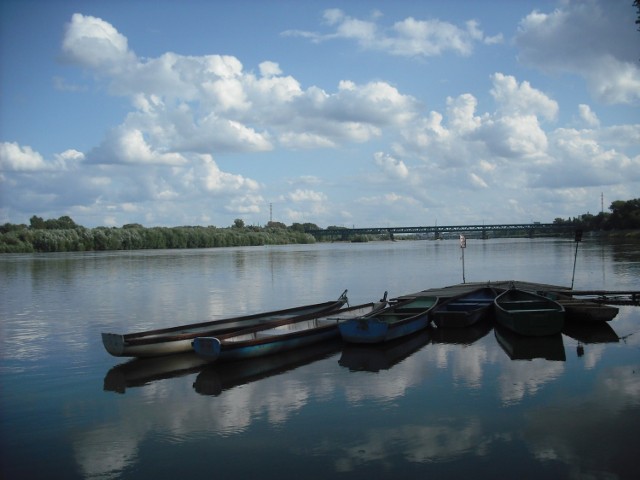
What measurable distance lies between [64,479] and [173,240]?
471ft

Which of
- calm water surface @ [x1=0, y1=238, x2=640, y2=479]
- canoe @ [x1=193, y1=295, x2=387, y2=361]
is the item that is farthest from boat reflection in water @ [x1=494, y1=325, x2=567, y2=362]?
canoe @ [x1=193, y1=295, x2=387, y2=361]

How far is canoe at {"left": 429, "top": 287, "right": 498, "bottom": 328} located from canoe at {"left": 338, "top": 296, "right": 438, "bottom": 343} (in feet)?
1.82

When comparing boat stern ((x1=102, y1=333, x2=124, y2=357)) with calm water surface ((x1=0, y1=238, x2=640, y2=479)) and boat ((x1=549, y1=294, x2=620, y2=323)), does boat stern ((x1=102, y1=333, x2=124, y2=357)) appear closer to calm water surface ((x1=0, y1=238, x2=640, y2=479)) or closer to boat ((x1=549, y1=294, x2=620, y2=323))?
calm water surface ((x1=0, y1=238, x2=640, y2=479))

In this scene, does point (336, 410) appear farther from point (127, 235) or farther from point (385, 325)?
point (127, 235)

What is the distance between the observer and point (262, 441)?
10531 mm

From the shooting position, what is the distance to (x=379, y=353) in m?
17.9

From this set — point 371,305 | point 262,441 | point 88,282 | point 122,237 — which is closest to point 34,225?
point 122,237

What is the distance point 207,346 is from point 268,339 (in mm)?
2058

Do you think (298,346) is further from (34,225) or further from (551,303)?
(34,225)

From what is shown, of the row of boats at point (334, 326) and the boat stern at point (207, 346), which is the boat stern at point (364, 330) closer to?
the row of boats at point (334, 326)

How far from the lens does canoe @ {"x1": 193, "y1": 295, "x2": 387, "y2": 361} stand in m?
15.6

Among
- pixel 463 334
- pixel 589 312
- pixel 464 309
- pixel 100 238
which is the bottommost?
pixel 463 334

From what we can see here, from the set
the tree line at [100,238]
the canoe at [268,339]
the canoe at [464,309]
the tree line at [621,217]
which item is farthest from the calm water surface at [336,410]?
the tree line at [621,217]

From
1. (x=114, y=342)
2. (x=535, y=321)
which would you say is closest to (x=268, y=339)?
(x=114, y=342)
